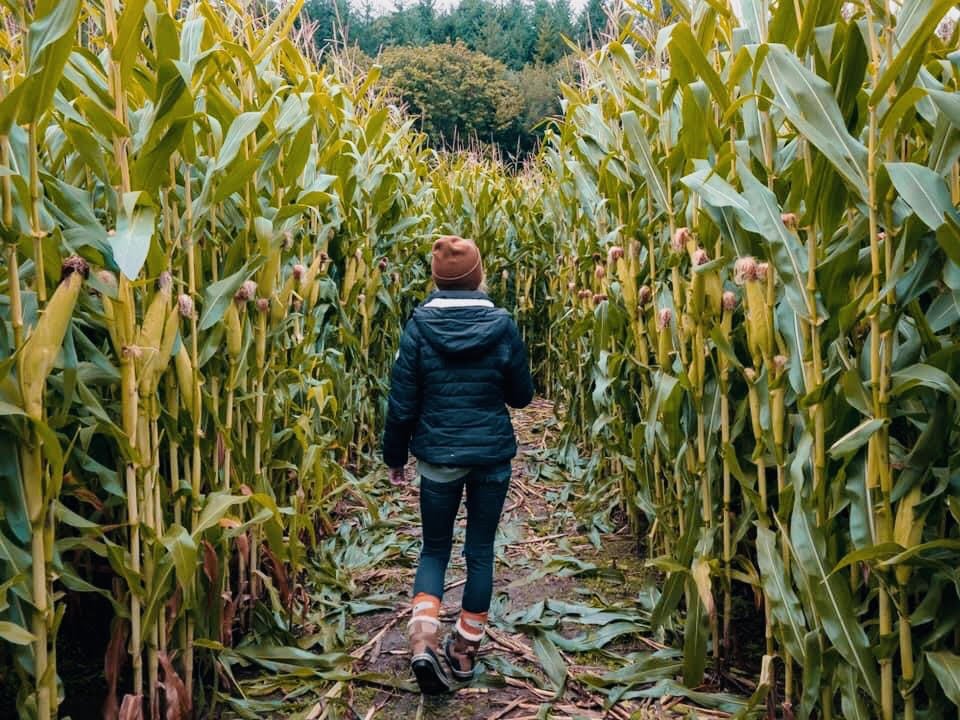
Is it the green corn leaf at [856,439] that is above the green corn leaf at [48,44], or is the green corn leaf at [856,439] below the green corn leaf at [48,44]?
below

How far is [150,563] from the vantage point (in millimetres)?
1951

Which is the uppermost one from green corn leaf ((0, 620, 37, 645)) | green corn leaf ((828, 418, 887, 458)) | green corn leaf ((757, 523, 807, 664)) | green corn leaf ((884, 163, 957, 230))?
green corn leaf ((884, 163, 957, 230))

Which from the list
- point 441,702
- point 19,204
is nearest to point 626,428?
point 441,702

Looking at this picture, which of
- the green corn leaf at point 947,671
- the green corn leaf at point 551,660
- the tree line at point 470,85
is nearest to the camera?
the green corn leaf at point 947,671

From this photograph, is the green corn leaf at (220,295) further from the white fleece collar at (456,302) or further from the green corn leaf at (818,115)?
the green corn leaf at (818,115)

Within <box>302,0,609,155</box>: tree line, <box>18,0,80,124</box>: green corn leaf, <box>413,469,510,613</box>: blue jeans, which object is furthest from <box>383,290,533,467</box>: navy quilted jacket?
<box>302,0,609,155</box>: tree line

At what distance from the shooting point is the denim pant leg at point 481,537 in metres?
2.71

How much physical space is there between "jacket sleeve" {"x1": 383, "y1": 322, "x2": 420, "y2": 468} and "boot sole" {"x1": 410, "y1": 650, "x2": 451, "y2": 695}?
700 millimetres

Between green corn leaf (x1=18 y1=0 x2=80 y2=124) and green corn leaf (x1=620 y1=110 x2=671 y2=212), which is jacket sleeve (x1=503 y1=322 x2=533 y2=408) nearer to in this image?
green corn leaf (x1=620 y1=110 x2=671 y2=212)

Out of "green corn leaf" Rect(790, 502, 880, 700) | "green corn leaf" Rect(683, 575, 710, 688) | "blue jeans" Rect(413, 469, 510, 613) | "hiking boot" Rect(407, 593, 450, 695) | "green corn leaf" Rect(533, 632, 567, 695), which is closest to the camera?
"green corn leaf" Rect(790, 502, 880, 700)

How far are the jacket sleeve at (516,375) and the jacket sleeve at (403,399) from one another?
0.36m

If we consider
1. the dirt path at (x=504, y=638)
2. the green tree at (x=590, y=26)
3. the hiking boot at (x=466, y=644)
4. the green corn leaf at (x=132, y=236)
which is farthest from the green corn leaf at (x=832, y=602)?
the green tree at (x=590, y=26)

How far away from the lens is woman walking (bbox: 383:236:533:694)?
8.77 feet

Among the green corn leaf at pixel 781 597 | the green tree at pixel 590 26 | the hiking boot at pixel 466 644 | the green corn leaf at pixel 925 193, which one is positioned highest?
the green tree at pixel 590 26
